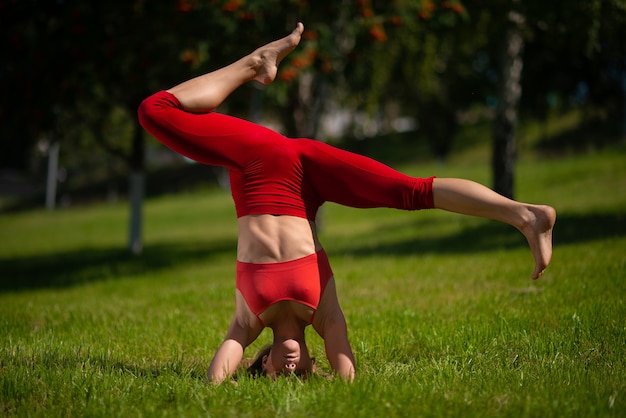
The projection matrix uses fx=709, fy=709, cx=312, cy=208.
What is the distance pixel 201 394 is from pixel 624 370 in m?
2.43

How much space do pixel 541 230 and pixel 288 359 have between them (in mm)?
1609

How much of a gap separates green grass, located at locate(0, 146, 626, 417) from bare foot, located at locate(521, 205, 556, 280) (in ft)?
2.30

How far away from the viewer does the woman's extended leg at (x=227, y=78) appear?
421 cm

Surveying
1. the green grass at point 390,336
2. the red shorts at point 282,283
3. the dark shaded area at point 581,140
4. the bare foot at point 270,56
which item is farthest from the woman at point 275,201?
the dark shaded area at point 581,140

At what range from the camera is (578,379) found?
392cm

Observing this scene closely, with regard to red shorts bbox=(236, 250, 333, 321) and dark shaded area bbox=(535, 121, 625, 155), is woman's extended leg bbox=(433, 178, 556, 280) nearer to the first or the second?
red shorts bbox=(236, 250, 333, 321)

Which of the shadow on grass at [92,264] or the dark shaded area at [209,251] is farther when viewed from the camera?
the shadow on grass at [92,264]

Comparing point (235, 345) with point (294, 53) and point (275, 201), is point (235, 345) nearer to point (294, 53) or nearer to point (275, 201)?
point (275, 201)

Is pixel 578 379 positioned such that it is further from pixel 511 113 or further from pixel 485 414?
pixel 511 113

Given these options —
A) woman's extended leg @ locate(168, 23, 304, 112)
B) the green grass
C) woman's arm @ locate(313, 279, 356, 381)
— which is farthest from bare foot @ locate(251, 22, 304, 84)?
the green grass

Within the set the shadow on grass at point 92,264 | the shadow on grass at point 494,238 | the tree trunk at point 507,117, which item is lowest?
the shadow on grass at point 92,264

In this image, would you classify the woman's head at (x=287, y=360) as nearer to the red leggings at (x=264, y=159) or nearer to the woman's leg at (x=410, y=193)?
the red leggings at (x=264, y=159)

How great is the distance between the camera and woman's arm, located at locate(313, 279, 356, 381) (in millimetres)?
4168

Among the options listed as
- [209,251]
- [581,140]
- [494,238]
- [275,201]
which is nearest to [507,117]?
[494,238]
